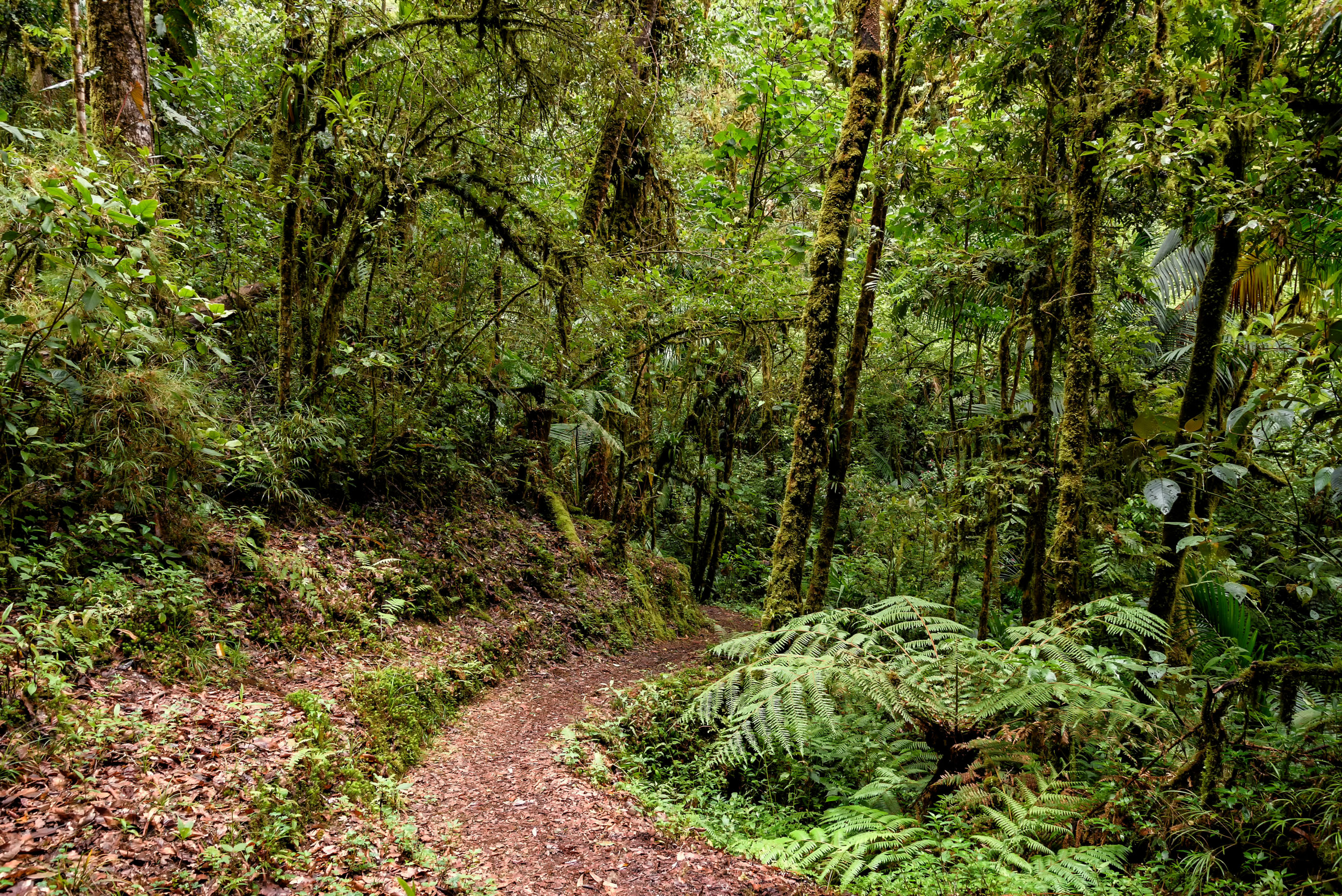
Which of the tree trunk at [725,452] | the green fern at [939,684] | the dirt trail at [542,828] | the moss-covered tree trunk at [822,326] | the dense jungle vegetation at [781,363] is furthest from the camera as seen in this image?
the tree trunk at [725,452]

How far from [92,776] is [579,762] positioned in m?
2.84

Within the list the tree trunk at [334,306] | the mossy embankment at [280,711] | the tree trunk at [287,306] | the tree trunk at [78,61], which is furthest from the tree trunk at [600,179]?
the tree trunk at [78,61]

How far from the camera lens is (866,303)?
7.89 meters

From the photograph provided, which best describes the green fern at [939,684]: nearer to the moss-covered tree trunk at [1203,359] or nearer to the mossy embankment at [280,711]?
the moss-covered tree trunk at [1203,359]

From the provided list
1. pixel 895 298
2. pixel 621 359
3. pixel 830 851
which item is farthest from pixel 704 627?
pixel 830 851

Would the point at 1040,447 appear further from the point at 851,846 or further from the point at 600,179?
the point at 600,179

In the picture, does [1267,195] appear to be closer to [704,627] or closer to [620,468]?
[620,468]

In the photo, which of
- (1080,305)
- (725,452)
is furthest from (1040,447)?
(725,452)

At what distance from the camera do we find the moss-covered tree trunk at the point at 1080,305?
17.2 feet

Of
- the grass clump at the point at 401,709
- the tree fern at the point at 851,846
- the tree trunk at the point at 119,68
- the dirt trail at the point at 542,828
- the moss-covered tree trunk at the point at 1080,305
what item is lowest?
the tree fern at the point at 851,846

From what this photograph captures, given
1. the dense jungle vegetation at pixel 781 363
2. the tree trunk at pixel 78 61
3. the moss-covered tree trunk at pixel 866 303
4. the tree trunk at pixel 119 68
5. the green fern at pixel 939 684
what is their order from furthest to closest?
the moss-covered tree trunk at pixel 866 303 → the tree trunk at pixel 119 68 → the tree trunk at pixel 78 61 → the green fern at pixel 939 684 → the dense jungle vegetation at pixel 781 363

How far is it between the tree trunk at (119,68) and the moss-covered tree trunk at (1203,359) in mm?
8382

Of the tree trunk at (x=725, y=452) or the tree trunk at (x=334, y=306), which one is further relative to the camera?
the tree trunk at (x=725, y=452)

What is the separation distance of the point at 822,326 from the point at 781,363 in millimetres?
4276
